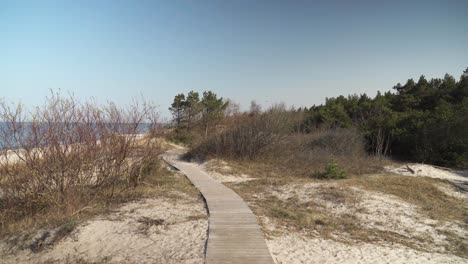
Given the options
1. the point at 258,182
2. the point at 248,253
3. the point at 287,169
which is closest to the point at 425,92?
the point at 287,169

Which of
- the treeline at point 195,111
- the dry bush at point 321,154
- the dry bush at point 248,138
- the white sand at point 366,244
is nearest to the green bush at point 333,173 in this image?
the dry bush at point 321,154

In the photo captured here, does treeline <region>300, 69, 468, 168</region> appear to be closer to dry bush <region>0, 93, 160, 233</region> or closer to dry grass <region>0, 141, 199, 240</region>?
dry grass <region>0, 141, 199, 240</region>

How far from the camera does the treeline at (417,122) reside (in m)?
15.7

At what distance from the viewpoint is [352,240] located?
530 centimetres

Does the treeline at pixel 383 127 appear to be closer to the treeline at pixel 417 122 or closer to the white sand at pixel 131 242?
the treeline at pixel 417 122

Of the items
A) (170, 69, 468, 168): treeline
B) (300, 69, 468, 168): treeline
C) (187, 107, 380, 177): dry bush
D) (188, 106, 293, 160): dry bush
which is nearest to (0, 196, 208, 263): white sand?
(187, 107, 380, 177): dry bush

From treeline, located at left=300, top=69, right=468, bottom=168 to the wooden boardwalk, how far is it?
41.4 ft

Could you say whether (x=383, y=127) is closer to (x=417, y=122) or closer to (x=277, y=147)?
(x=417, y=122)

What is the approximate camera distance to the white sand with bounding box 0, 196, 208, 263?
15.2 ft

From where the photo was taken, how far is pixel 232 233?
523 cm

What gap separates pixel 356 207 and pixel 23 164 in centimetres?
801

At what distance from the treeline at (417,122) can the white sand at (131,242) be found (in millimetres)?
14370

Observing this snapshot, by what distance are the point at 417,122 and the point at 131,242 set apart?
18.5 meters

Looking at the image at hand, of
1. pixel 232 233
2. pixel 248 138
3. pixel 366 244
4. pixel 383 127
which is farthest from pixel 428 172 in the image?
pixel 232 233
